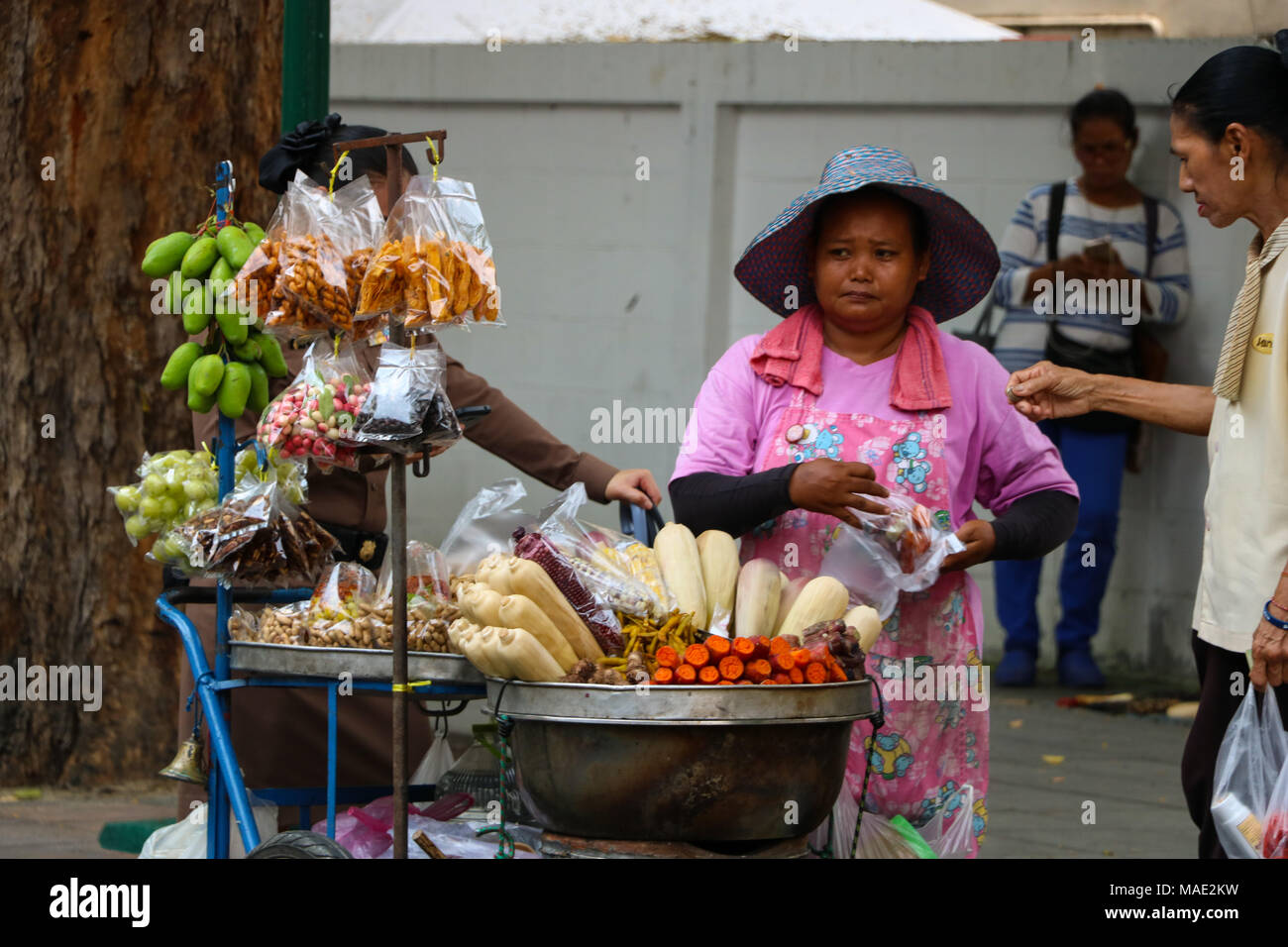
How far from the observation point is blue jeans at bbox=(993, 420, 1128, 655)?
693 cm

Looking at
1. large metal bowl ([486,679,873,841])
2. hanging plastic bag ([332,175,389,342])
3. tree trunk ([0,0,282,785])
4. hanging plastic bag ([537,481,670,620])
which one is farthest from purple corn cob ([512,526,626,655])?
tree trunk ([0,0,282,785])

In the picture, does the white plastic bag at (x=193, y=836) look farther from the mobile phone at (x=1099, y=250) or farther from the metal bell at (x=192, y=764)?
the mobile phone at (x=1099, y=250)

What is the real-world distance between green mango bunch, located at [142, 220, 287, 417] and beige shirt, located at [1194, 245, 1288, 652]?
1.83 m

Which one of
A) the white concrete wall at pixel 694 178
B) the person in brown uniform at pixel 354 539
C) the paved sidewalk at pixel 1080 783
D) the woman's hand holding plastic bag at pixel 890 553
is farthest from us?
the white concrete wall at pixel 694 178

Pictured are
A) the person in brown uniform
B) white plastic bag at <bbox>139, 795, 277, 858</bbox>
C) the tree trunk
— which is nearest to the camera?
white plastic bag at <bbox>139, 795, 277, 858</bbox>

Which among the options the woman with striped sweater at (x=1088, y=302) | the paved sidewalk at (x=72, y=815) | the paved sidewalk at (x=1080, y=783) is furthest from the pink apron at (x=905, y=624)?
the woman with striped sweater at (x=1088, y=302)

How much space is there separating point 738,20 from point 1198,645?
5.96 metres

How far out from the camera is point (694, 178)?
769cm

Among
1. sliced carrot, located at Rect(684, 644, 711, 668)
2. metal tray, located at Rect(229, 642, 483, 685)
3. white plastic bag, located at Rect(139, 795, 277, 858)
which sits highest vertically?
sliced carrot, located at Rect(684, 644, 711, 668)

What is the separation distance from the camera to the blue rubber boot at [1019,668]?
7.18 m

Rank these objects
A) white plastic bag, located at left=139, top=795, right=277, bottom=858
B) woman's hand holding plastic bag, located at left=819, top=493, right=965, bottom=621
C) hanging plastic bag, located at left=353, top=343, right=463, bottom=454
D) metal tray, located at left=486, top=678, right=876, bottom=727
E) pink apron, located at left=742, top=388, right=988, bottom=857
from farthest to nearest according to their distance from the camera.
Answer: white plastic bag, located at left=139, top=795, right=277, bottom=858, pink apron, located at left=742, top=388, right=988, bottom=857, woman's hand holding plastic bag, located at left=819, top=493, right=965, bottom=621, hanging plastic bag, located at left=353, top=343, right=463, bottom=454, metal tray, located at left=486, top=678, right=876, bottom=727

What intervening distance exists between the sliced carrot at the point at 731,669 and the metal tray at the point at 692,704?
4cm

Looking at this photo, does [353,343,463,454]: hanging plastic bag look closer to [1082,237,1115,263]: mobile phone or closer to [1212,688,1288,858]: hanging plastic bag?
[1212,688,1288,858]: hanging plastic bag
